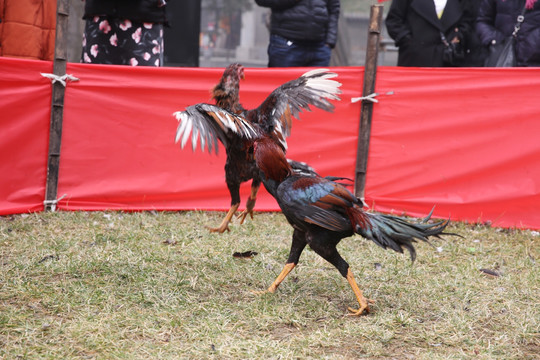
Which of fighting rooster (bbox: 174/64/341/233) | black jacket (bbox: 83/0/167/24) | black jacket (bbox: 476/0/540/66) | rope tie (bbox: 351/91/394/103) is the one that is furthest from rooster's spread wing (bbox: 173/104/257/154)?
black jacket (bbox: 476/0/540/66)

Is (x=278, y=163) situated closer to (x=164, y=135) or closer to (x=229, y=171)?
(x=229, y=171)

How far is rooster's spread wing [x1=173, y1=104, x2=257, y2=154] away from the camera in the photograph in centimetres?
354

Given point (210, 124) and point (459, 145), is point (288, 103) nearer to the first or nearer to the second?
point (210, 124)

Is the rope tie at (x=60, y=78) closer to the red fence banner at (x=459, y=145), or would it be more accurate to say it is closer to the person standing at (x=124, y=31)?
the person standing at (x=124, y=31)

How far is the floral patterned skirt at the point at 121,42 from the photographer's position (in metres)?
5.39

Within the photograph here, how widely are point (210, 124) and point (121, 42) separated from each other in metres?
2.22

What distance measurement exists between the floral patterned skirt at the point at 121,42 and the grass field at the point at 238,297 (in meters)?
1.53

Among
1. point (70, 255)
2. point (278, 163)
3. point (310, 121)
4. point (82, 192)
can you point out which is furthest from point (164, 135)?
point (278, 163)

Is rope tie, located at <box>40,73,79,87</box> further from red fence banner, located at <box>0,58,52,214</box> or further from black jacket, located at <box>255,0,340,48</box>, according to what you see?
black jacket, located at <box>255,0,340,48</box>

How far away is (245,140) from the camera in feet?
13.4

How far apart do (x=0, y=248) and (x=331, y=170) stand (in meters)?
3.14

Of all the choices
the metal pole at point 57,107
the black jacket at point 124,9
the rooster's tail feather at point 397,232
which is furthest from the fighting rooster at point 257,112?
the metal pole at point 57,107

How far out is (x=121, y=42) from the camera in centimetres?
554

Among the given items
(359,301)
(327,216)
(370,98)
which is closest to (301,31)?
(370,98)
